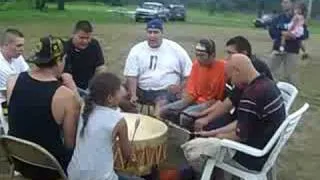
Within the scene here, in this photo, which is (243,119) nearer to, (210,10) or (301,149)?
(301,149)

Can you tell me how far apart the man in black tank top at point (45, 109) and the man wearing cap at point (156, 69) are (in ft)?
9.72

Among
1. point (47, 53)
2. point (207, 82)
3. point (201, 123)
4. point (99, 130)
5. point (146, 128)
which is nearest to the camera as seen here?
point (99, 130)

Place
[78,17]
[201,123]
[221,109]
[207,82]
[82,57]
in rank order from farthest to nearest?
[78,17] → [82,57] → [207,82] → [201,123] → [221,109]

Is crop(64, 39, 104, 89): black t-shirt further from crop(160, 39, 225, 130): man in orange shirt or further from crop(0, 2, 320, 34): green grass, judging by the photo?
crop(0, 2, 320, 34): green grass

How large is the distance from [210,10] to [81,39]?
60498 millimetres

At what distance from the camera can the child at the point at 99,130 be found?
3.88m

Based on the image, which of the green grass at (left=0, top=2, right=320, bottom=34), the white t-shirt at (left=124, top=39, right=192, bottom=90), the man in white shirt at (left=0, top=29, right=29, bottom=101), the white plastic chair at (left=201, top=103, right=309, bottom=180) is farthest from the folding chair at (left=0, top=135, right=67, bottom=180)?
the green grass at (left=0, top=2, right=320, bottom=34)

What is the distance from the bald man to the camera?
181 inches

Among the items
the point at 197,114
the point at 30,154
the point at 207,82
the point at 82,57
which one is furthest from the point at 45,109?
the point at 82,57

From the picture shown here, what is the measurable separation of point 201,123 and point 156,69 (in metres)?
1.40

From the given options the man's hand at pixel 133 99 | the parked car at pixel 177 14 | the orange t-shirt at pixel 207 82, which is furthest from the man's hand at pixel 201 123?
the parked car at pixel 177 14

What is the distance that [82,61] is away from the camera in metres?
7.19

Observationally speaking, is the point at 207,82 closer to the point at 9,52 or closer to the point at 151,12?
the point at 9,52

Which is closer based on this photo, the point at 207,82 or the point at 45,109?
the point at 45,109
